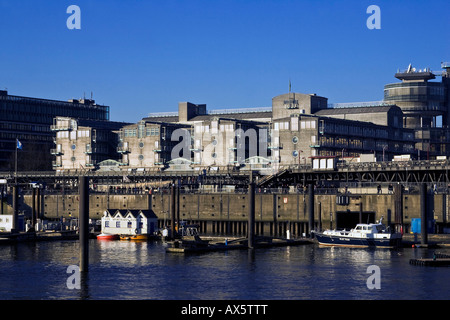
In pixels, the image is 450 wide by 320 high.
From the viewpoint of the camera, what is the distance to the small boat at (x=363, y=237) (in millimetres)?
115375

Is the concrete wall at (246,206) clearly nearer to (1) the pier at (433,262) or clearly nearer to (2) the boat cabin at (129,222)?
(2) the boat cabin at (129,222)

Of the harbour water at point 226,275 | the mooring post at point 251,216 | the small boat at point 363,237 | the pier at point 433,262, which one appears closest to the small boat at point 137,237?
the harbour water at point 226,275

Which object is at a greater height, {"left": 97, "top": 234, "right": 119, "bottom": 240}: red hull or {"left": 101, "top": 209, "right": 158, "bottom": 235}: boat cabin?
{"left": 101, "top": 209, "right": 158, "bottom": 235}: boat cabin

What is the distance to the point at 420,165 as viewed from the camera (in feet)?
481

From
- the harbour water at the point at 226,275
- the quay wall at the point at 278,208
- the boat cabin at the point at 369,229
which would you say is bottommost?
the harbour water at the point at 226,275

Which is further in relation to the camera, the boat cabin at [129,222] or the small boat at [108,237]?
the boat cabin at [129,222]

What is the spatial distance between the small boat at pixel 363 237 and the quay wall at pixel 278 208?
13.6 meters

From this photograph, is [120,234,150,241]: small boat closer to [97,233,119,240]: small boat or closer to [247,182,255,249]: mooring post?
[97,233,119,240]: small boat

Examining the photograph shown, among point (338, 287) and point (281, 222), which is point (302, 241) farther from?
point (338, 287)

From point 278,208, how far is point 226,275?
2396 inches

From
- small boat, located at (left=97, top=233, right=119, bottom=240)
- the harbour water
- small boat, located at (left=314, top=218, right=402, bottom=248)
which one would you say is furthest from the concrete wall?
the harbour water

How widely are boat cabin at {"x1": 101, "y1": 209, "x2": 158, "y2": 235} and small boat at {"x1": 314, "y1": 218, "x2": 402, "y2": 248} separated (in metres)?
28.5

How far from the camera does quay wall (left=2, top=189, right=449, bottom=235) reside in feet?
444

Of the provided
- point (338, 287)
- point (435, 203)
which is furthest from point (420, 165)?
point (338, 287)
